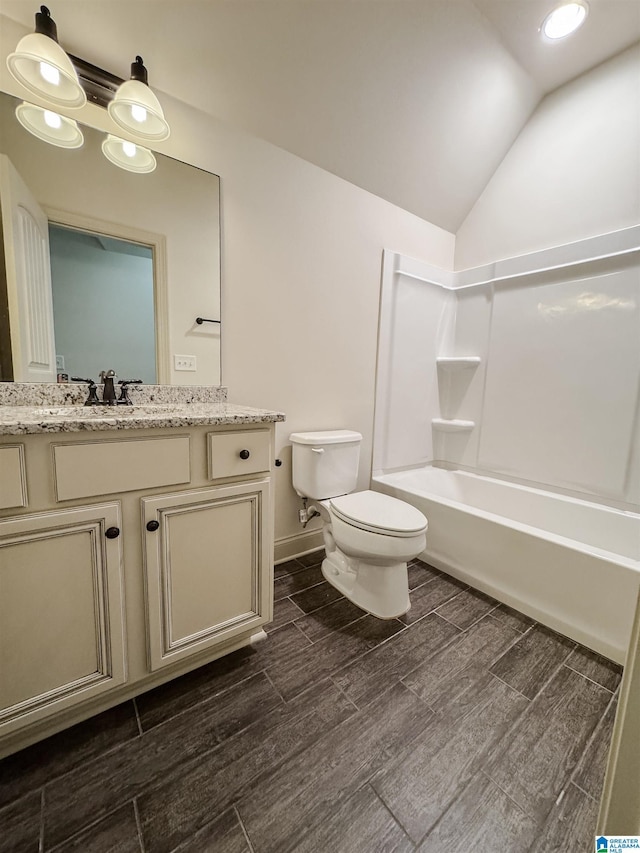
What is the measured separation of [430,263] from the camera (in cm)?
236

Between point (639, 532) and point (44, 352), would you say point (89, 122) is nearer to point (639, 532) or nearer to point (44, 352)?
point (44, 352)

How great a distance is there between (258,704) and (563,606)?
4.21 feet

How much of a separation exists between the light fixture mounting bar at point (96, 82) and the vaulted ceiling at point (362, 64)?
0.11 ft

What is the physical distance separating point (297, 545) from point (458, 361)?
1.65m

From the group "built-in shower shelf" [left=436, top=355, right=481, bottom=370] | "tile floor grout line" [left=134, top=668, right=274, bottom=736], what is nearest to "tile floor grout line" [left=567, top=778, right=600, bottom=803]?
"tile floor grout line" [left=134, top=668, right=274, bottom=736]

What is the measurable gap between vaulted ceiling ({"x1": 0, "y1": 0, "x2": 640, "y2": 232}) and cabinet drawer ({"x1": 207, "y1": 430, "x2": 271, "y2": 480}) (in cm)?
139

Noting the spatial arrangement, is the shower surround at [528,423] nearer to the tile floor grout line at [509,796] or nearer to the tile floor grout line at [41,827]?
the tile floor grout line at [509,796]

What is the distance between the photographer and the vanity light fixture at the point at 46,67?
1007mm

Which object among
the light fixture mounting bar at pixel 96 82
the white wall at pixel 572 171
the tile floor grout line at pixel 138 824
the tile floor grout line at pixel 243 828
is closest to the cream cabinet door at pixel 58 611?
the tile floor grout line at pixel 138 824

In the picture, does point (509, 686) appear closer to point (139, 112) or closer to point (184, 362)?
point (184, 362)

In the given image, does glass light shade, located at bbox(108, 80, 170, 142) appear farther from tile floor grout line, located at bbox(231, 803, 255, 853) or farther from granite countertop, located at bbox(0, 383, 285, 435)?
tile floor grout line, located at bbox(231, 803, 255, 853)

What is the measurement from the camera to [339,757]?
37.8 inches

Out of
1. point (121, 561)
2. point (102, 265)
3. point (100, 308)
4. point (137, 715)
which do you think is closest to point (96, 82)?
point (102, 265)

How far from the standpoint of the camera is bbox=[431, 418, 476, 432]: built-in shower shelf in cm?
243
